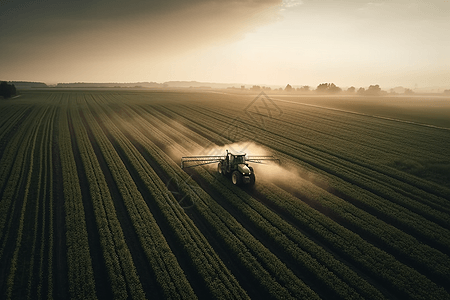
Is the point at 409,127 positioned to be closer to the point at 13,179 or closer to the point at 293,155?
the point at 293,155

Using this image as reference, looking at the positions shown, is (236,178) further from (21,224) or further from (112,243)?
(21,224)

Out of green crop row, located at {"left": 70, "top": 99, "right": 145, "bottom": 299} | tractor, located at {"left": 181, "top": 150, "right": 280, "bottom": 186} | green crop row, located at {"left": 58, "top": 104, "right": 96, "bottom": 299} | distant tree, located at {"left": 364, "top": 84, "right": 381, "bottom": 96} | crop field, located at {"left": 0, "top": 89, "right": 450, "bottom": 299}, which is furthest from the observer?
distant tree, located at {"left": 364, "top": 84, "right": 381, "bottom": 96}

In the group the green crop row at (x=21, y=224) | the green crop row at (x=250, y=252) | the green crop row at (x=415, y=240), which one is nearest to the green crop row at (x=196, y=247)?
the green crop row at (x=250, y=252)

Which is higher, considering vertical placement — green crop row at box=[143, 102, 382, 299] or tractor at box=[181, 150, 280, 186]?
tractor at box=[181, 150, 280, 186]

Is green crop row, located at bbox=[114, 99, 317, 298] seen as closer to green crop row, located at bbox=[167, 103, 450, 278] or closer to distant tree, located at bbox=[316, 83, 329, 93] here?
green crop row, located at bbox=[167, 103, 450, 278]

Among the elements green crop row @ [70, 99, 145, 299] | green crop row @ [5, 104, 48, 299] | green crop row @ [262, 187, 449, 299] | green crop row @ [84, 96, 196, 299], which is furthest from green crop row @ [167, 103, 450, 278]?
green crop row @ [5, 104, 48, 299]

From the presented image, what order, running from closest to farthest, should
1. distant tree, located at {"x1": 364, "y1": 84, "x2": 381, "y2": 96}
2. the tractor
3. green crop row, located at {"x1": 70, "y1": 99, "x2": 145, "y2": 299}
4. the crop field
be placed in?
1. green crop row, located at {"x1": 70, "y1": 99, "x2": 145, "y2": 299}
2. the crop field
3. the tractor
4. distant tree, located at {"x1": 364, "y1": 84, "x2": 381, "y2": 96}

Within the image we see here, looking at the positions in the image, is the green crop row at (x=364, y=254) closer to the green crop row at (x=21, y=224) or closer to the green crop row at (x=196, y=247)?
the green crop row at (x=196, y=247)

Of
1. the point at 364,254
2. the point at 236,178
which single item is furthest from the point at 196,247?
the point at 364,254
